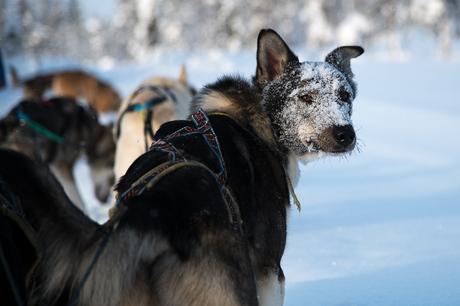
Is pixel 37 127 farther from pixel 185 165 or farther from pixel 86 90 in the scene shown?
pixel 86 90

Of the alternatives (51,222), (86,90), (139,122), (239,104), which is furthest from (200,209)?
(86,90)

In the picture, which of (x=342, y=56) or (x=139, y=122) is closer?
(x=342, y=56)

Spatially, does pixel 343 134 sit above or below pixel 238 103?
below

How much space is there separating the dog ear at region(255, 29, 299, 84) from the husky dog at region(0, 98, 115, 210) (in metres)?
2.88

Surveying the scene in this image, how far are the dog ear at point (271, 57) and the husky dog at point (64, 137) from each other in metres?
2.88

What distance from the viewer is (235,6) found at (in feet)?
113

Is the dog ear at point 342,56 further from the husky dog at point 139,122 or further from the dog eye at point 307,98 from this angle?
the husky dog at point 139,122

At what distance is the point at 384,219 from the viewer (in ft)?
14.3

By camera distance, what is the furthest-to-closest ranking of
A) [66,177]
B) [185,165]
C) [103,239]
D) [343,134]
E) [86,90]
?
[86,90] < [66,177] < [343,134] < [185,165] < [103,239]

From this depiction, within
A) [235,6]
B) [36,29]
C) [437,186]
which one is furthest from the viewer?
[36,29]

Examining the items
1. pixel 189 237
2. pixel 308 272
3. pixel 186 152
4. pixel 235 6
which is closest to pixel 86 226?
pixel 189 237

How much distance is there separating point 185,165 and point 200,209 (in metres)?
0.24

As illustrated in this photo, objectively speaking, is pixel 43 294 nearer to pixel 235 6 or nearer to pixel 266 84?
pixel 266 84

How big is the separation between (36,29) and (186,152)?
55696 millimetres
